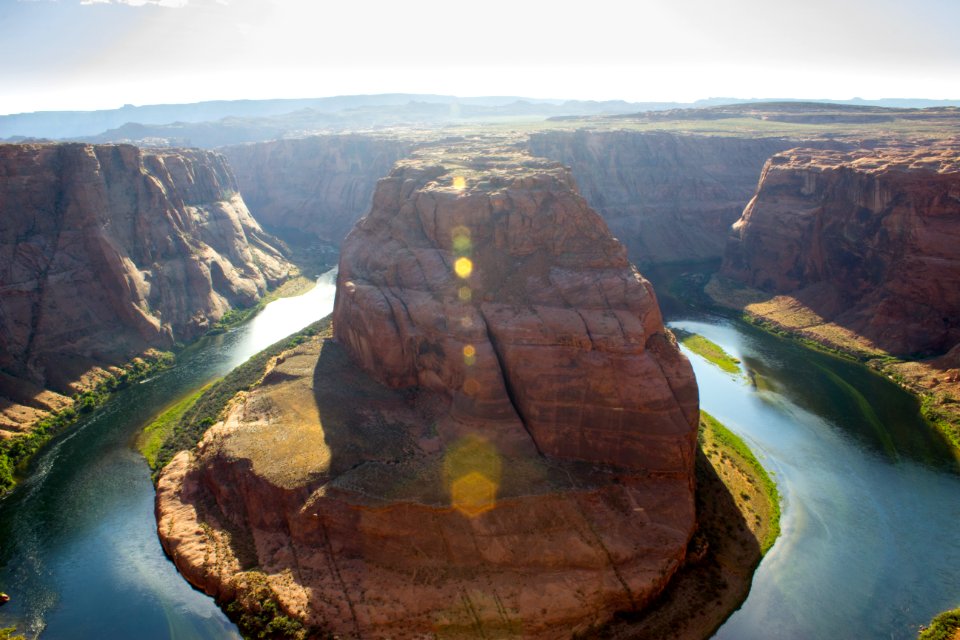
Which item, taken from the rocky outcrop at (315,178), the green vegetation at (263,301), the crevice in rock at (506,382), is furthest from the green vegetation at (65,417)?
the rocky outcrop at (315,178)

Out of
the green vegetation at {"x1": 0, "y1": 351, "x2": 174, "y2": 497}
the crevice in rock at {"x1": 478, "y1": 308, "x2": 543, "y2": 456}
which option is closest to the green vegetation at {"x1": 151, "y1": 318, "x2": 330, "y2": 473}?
the green vegetation at {"x1": 0, "y1": 351, "x2": 174, "y2": 497}

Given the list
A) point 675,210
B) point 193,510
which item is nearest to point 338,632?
point 193,510

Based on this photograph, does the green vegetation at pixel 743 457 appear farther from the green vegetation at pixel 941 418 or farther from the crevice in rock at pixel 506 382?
the green vegetation at pixel 941 418

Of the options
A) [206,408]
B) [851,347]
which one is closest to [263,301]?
[206,408]

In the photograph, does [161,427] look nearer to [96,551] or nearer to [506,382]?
[96,551]

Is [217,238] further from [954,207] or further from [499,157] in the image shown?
[954,207]

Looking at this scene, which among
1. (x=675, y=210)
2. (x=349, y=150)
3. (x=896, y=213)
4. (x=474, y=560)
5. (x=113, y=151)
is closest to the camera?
(x=474, y=560)
